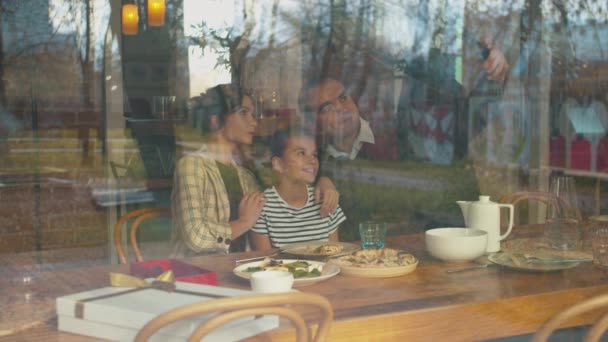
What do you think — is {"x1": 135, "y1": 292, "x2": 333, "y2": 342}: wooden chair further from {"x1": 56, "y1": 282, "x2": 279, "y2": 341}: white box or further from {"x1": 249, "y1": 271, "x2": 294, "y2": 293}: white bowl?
{"x1": 249, "y1": 271, "x2": 294, "y2": 293}: white bowl

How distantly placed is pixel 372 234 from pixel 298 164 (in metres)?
0.71

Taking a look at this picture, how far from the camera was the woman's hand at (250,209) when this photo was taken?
2396mm

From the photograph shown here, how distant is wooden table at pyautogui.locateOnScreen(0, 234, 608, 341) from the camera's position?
129cm

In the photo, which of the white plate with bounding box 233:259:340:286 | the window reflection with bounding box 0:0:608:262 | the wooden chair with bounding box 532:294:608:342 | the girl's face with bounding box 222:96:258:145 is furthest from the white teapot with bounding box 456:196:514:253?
the window reflection with bounding box 0:0:608:262

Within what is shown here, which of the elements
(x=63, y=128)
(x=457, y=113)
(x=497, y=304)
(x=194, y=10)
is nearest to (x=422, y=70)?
(x=457, y=113)

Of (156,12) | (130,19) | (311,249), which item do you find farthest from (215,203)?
(156,12)

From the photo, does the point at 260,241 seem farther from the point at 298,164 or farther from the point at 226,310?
the point at 226,310

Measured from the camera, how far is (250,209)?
2396mm

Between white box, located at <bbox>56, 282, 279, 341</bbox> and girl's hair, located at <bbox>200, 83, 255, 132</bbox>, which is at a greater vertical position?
girl's hair, located at <bbox>200, 83, 255, 132</bbox>

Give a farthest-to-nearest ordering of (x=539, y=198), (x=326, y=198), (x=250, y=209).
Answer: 1. (x=539, y=198)
2. (x=326, y=198)
3. (x=250, y=209)

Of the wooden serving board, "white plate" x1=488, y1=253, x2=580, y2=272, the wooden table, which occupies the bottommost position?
the wooden table

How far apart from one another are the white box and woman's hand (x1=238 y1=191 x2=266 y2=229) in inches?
44.6

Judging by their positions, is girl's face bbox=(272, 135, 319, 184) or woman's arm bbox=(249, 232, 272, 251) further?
girl's face bbox=(272, 135, 319, 184)

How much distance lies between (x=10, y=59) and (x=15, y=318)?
279 cm
